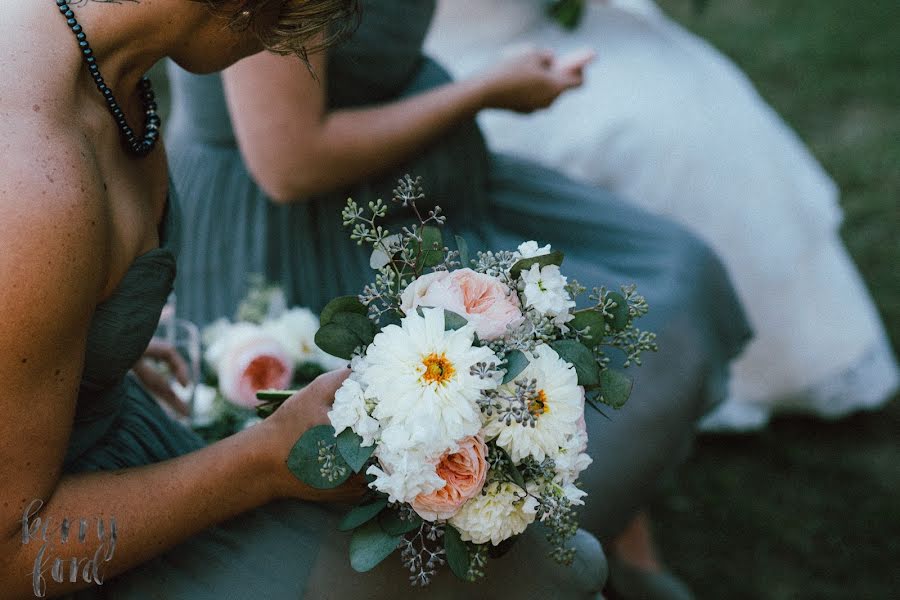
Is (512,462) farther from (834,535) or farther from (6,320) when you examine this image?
(834,535)

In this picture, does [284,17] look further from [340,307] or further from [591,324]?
[591,324]

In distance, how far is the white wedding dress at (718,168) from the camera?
3.04 meters

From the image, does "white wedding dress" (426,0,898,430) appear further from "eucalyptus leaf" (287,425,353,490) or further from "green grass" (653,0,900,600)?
"eucalyptus leaf" (287,425,353,490)

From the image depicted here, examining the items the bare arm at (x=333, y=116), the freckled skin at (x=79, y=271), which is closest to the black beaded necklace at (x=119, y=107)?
the freckled skin at (x=79, y=271)

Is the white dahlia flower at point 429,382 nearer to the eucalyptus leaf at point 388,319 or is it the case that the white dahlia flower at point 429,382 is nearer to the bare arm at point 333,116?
the eucalyptus leaf at point 388,319

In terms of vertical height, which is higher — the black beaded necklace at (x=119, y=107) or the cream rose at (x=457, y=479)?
the black beaded necklace at (x=119, y=107)

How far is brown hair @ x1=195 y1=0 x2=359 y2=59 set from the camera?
136 cm

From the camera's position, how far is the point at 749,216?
10.2 feet

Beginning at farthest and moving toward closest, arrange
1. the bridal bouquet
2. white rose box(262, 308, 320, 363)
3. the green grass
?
the green grass → white rose box(262, 308, 320, 363) → the bridal bouquet

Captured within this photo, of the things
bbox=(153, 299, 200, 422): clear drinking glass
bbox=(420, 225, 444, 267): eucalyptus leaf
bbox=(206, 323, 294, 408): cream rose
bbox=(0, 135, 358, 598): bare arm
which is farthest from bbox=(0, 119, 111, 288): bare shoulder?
bbox=(153, 299, 200, 422): clear drinking glass

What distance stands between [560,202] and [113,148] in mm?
1266

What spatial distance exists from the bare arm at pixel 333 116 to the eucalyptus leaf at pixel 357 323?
0.64 m

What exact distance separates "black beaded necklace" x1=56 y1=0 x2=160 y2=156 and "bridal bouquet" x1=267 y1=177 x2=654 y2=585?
1.13ft

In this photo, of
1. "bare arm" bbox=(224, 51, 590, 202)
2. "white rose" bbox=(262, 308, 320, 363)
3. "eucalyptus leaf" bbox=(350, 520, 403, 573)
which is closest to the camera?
"eucalyptus leaf" bbox=(350, 520, 403, 573)
